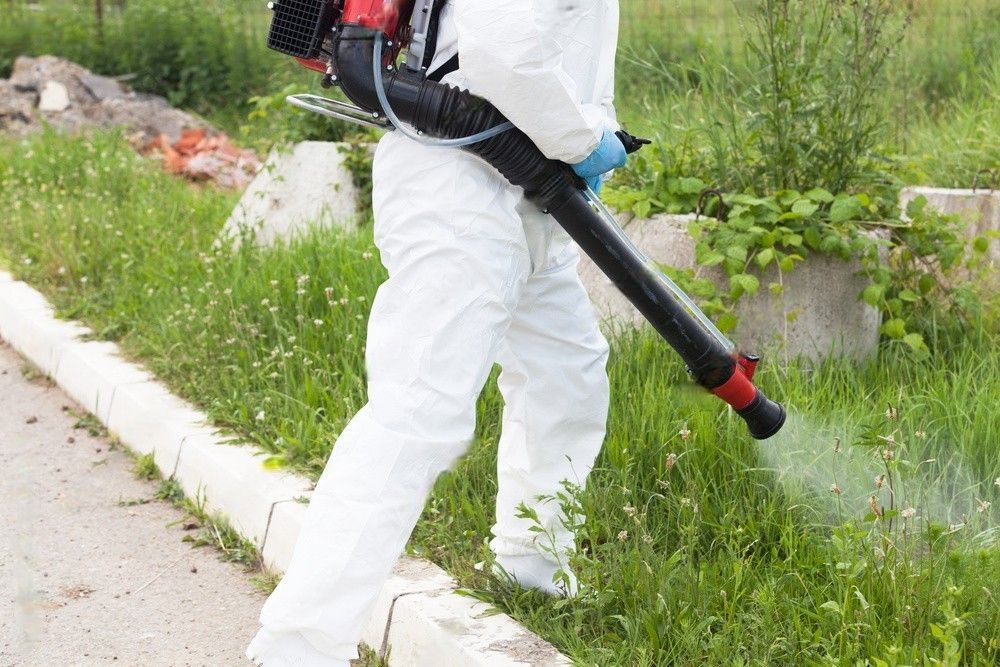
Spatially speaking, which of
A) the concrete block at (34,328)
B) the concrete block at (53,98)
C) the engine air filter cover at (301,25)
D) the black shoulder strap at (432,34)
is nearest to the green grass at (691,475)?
the concrete block at (34,328)

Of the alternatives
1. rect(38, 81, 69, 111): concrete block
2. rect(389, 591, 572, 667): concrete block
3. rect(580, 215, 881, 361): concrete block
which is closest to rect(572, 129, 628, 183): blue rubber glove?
rect(389, 591, 572, 667): concrete block

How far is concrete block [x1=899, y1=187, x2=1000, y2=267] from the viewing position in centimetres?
485

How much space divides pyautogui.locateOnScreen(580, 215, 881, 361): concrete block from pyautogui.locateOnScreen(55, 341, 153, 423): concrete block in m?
1.91

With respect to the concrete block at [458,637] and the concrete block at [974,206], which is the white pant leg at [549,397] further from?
the concrete block at [974,206]

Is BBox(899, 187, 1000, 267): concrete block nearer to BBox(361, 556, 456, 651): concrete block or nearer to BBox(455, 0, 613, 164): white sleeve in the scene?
BBox(361, 556, 456, 651): concrete block

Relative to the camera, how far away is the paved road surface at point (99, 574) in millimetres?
3244

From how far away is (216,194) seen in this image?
7.28m

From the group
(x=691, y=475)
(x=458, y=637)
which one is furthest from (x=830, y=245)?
(x=458, y=637)

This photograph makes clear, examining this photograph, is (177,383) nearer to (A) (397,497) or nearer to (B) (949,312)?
(A) (397,497)

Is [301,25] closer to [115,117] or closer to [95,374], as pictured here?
[95,374]

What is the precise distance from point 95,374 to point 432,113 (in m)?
2.93

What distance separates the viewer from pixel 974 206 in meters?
4.88

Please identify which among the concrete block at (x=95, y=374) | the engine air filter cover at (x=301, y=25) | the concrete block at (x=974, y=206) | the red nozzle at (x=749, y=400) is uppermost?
the engine air filter cover at (x=301, y=25)

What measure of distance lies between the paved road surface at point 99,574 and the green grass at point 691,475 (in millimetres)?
429
